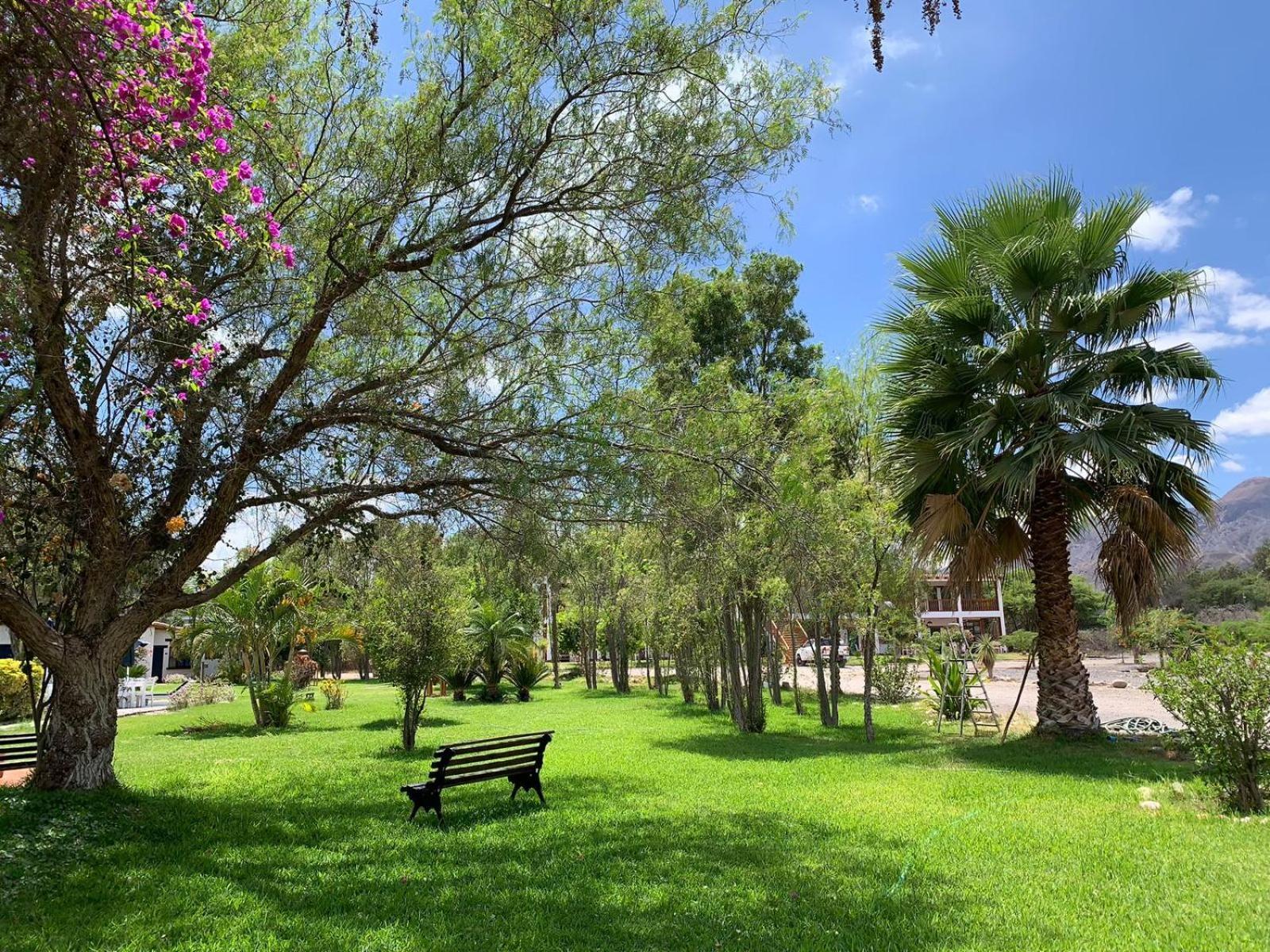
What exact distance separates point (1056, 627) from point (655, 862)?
27.5 feet

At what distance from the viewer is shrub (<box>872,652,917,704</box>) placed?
22.8 meters

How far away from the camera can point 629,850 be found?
6434 mm

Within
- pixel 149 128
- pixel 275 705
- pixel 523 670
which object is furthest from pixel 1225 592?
pixel 149 128

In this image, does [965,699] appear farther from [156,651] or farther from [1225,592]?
[1225,592]

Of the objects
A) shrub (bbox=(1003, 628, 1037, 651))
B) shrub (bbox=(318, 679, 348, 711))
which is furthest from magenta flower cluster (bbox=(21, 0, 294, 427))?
shrub (bbox=(1003, 628, 1037, 651))

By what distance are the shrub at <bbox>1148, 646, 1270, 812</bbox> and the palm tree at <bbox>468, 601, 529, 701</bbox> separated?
22.3 meters

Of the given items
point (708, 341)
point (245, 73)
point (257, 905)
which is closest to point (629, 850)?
point (257, 905)

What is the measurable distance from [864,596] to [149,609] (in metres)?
10.6

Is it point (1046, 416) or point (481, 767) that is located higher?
point (1046, 416)

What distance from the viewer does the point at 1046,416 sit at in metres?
11.4

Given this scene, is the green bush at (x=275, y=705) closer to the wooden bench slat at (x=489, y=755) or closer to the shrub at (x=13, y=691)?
the shrub at (x=13, y=691)

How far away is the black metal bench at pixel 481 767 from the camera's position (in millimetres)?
7352

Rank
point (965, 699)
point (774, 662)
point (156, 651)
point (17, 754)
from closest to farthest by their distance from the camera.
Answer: point (17, 754), point (965, 699), point (774, 662), point (156, 651)

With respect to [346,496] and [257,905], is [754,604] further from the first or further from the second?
[257,905]
